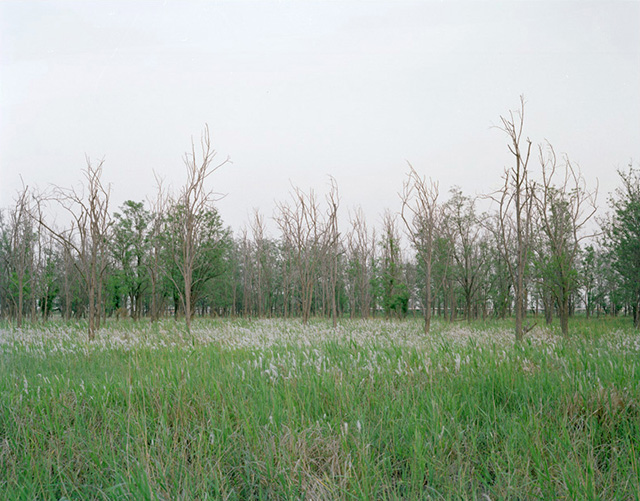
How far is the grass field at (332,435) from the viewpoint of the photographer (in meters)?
2.84

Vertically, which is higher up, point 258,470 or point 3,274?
point 3,274

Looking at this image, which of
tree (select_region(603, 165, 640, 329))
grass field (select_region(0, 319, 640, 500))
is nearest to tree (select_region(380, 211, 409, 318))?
tree (select_region(603, 165, 640, 329))

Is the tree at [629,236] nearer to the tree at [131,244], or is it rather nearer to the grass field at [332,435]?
the grass field at [332,435]

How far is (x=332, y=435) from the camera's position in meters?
3.49

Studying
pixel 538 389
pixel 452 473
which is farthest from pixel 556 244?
pixel 452 473

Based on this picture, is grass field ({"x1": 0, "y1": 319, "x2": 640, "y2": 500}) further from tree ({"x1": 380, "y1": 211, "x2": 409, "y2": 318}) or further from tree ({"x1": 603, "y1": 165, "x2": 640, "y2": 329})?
tree ({"x1": 380, "y1": 211, "x2": 409, "y2": 318})

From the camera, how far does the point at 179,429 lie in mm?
3867

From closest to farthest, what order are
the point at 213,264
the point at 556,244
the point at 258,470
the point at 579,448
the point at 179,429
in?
the point at 258,470
the point at 579,448
the point at 179,429
the point at 556,244
the point at 213,264

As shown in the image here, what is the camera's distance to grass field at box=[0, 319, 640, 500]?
2.84 meters

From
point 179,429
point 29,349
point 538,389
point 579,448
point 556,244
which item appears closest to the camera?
point 579,448

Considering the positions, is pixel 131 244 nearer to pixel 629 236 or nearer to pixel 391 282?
pixel 391 282

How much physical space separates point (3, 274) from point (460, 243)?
27390 millimetres

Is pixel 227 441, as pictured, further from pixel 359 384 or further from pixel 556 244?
pixel 556 244

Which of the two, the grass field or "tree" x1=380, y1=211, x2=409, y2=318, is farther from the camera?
"tree" x1=380, y1=211, x2=409, y2=318
